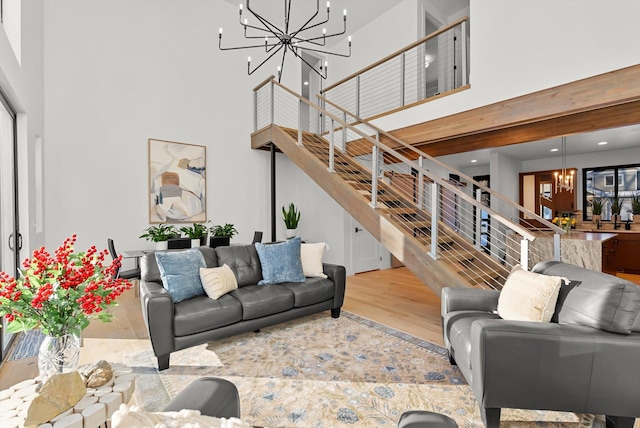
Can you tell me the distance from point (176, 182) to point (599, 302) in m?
5.43

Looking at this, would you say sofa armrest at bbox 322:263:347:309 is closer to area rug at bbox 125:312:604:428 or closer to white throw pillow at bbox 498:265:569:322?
area rug at bbox 125:312:604:428

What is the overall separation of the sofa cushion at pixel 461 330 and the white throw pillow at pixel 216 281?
190 centimetres

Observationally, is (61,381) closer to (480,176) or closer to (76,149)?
(76,149)

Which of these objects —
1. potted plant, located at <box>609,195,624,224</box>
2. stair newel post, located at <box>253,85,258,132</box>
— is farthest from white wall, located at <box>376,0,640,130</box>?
potted plant, located at <box>609,195,624,224</box>

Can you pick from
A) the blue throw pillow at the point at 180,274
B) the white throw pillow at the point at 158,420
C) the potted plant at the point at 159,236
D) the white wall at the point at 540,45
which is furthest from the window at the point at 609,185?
the white throw pillow at the point at 158,420

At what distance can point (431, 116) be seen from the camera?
4.50 metres

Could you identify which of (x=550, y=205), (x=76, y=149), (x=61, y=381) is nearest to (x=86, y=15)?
(x=76, y=149)

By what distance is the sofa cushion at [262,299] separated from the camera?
2.99m

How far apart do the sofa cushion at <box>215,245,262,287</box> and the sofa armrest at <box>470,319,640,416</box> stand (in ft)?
7.60

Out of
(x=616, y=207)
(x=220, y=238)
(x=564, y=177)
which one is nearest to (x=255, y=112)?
(x=220, y=238)

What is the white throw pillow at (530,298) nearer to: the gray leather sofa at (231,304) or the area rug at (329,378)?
the area rug at (329,378)

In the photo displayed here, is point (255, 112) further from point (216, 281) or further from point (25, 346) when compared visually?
point (25, 346)

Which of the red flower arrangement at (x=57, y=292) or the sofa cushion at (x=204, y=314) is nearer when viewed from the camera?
the red flower arrangement at (x=57, y=292)

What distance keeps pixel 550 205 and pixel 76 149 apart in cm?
935
